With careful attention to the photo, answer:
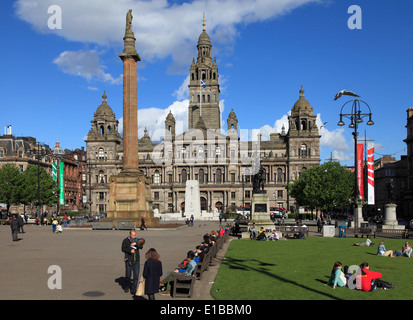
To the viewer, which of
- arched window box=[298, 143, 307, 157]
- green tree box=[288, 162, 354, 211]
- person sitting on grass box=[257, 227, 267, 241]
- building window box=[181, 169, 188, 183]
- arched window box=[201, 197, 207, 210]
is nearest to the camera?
person sitting on grass box=[257, 227, 267, 241]

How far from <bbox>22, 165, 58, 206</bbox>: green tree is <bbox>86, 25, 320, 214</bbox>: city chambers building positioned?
2789cm

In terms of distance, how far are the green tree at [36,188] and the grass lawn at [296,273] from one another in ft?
194

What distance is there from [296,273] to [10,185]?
68.4 m

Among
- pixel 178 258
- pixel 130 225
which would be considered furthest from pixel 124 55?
pixel 178 258

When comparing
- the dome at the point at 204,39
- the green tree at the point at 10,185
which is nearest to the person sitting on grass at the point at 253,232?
the green tree at the point at 10,185

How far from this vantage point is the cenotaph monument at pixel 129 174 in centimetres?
4144

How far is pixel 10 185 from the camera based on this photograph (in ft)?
244

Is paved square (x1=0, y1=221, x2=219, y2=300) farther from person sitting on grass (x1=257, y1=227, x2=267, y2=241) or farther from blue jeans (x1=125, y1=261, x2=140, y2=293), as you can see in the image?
person sitting on grass (x1=257, y1=227, x2=267, y2=241)

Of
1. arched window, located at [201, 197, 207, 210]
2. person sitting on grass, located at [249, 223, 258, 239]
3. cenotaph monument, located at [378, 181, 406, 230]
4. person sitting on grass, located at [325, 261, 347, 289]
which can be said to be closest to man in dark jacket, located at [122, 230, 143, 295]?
person sitting on grass, located at [325, 261, 347, 289]

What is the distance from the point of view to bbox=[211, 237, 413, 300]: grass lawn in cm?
1291

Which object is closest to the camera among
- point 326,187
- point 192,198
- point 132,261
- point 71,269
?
point 132,261

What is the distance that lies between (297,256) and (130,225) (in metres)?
21.0

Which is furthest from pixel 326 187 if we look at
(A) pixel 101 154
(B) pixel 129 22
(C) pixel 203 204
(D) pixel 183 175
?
(A) pixel 101 154

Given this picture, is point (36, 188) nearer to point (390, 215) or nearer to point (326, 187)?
point (326, 187)
